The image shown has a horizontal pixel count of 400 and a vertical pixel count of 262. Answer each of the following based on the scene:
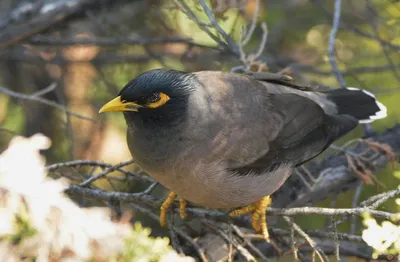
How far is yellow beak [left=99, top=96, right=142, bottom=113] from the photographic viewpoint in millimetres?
3184

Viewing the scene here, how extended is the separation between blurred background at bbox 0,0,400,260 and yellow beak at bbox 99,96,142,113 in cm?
153

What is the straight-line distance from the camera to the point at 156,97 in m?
3.27

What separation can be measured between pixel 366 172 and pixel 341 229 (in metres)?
1.01

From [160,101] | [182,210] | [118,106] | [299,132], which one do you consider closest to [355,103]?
[299,132]

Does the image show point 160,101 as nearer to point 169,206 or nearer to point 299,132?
point 169,206

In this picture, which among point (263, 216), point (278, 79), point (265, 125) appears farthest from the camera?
point (278, 79)

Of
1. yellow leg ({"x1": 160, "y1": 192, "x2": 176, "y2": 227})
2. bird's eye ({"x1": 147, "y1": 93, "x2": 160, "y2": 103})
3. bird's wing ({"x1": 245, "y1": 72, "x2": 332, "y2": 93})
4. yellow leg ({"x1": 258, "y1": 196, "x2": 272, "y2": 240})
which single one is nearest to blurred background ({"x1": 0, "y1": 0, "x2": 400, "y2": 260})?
bird's wing ({"x1": 245, "y1": 72, "x2": 332, "y2": 93})

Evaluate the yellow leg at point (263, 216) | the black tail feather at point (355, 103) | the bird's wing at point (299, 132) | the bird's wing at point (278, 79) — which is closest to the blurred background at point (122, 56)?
the black tail feather at point (355, 103)

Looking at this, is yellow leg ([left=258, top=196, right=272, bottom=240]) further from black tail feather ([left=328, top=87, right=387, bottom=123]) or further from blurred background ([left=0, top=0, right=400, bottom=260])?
blurred background ([left=0, top=0, right=400, bottom=260])

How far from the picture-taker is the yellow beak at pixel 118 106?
3.18 meters

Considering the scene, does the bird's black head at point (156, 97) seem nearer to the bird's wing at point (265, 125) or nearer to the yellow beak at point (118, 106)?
the yellow beak at point (118, 106)

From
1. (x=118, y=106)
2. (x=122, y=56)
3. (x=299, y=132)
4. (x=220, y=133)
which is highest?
(x=118, y=106)

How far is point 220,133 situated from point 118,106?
1.91ft

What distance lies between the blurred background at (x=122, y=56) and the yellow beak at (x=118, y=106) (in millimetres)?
1535
